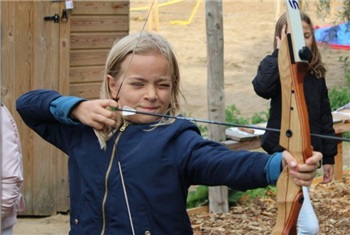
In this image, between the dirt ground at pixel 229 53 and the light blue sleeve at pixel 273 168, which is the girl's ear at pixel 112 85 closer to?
the light blue sleeve at pixel 273 168

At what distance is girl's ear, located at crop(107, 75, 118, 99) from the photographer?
2846 millimetres

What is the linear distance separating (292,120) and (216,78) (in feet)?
12.9

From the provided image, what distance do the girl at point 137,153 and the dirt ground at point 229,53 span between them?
327cm

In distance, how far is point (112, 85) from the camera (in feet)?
9.40

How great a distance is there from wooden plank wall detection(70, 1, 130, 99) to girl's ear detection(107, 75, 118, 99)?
3.57 m

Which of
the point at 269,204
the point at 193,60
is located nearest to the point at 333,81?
the point at 193,60

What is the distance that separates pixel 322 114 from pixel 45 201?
2666 millimetres

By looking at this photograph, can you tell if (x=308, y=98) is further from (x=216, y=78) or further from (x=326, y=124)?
(x=216, y=78)

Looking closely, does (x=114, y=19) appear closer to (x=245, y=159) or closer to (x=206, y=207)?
(x=206, y=207)

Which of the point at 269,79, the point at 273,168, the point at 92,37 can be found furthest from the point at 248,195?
the point at 273,168

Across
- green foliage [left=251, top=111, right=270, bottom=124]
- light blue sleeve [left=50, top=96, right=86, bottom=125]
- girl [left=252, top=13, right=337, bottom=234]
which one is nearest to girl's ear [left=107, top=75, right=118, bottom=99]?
light blue sleeve [left=50, top=96, right=86, bottom=125]

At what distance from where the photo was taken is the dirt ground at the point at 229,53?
8.55 metres

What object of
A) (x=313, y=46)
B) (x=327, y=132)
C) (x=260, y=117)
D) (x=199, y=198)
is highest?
(x=313, y=46)

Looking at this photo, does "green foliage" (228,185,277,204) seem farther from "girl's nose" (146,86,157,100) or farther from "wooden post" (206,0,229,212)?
"girl's nose" (146,86,157,100)
